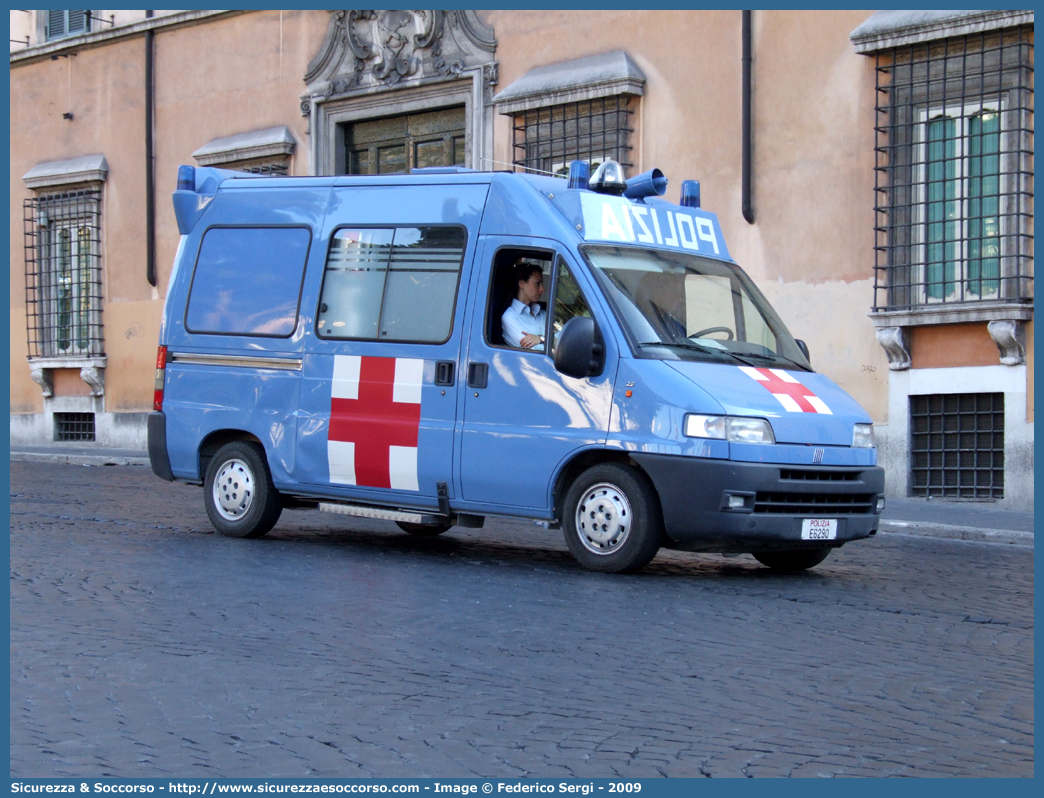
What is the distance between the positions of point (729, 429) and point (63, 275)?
60.6ft

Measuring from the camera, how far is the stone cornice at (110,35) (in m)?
22.3

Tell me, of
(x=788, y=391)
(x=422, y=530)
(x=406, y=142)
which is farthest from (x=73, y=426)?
(x=788, y=391)

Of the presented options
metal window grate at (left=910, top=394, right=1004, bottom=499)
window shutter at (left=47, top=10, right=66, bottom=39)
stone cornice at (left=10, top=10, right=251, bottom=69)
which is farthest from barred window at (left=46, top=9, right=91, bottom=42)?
metal window grate at (left=910, top=394, right=1004, bottom=499)

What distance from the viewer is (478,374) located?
928cm

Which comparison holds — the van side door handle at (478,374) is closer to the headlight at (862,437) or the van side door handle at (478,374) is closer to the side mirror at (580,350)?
the side mirror at (580,350)

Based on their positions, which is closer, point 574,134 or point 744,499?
point 744,499

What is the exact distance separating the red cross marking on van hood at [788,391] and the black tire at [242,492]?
3.72m

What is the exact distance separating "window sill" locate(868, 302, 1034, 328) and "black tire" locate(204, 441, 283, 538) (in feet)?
23.7

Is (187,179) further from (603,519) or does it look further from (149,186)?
(149,186)

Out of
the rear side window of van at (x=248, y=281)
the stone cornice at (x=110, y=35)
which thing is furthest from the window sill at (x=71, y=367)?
the rear side window of van at (x=248, y=281)

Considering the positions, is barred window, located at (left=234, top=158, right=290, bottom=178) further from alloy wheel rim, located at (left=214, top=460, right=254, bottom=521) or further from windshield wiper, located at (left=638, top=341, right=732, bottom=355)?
windshield wiper, located at (left=638, top=341, right=732, bottom=355)

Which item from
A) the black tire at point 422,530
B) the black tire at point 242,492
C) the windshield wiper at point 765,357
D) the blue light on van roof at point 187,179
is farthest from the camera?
the black tire at point 422,530

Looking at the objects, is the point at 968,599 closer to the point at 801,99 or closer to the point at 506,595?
the point at 506,595

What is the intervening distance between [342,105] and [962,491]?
10.6 metres
